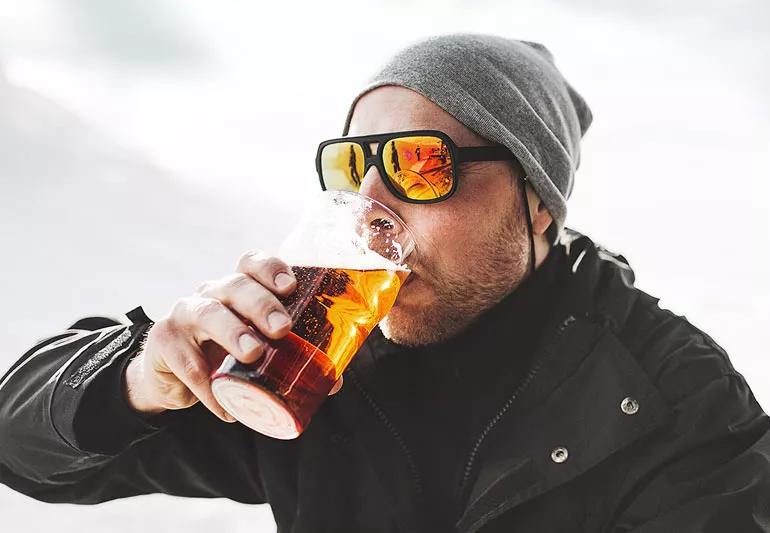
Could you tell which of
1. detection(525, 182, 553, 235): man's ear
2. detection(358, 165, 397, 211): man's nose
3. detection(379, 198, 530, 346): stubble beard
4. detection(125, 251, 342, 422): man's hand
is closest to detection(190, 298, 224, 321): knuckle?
detection(125, 251, 342, 422): man's hand

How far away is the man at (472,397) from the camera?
152 centimetres

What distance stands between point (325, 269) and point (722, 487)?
0.95 meters

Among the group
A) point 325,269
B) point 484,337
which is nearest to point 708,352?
point 484,337

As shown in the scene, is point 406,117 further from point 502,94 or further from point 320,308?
point 320,308

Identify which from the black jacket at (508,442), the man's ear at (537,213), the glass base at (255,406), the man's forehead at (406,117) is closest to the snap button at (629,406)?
the black jacket at (508,442)

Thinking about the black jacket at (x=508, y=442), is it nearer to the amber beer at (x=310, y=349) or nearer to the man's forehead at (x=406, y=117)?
the man's forehead at (x=406, y=117)

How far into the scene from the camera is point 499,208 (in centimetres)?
187

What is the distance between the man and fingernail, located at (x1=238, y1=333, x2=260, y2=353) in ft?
1.30

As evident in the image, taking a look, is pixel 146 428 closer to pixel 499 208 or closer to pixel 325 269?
pixel 325 269

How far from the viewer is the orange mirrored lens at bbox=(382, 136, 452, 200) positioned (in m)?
1.69

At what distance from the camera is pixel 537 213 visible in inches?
78.9

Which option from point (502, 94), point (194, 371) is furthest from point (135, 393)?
point (502, 94)

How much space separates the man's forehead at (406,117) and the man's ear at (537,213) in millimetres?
248

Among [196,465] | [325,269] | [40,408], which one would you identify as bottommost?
[196,465]
